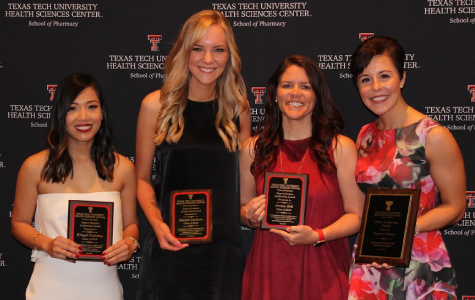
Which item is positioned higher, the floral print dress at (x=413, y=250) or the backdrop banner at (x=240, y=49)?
the backdrop banner at (x=240, y=49)

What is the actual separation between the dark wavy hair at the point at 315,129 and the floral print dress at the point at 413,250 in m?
0.33

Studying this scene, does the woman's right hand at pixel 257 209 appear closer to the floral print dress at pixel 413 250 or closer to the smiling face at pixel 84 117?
the floral print dress at pixel 413 250

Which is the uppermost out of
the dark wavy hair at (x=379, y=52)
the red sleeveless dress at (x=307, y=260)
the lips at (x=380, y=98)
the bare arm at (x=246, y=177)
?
the dark wavy hair at (x=379, y=52)

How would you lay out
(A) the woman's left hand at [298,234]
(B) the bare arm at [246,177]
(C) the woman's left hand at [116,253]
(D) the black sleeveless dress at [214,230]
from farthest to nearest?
(B) the bare arm at [246,177]
(D) the black sleeveless dress at [214,230]
(C) the woman's left hand at [116,253]
(A) the woman's left hand at [298,234]

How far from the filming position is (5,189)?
15.3 ft

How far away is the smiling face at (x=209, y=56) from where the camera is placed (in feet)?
11.8

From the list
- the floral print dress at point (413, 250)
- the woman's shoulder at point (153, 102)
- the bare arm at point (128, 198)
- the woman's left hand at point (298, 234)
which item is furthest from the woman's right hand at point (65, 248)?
the floral print dress at point (413, 250)

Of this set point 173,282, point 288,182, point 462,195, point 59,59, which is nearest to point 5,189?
point 59,59

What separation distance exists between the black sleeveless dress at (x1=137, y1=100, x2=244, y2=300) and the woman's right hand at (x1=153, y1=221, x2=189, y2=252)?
12 centimetres

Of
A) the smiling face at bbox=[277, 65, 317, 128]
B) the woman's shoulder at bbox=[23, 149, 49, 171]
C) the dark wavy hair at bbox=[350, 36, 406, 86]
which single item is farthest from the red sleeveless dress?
the woman's shoulder at bbox=[23, 149, 49, 171]

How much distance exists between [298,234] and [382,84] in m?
1.11

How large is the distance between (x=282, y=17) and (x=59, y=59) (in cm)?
199

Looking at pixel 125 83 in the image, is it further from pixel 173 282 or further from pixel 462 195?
pixel 462 195

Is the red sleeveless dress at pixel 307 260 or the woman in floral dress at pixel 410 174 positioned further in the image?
the red sleeveless dress at pixel 307 260
